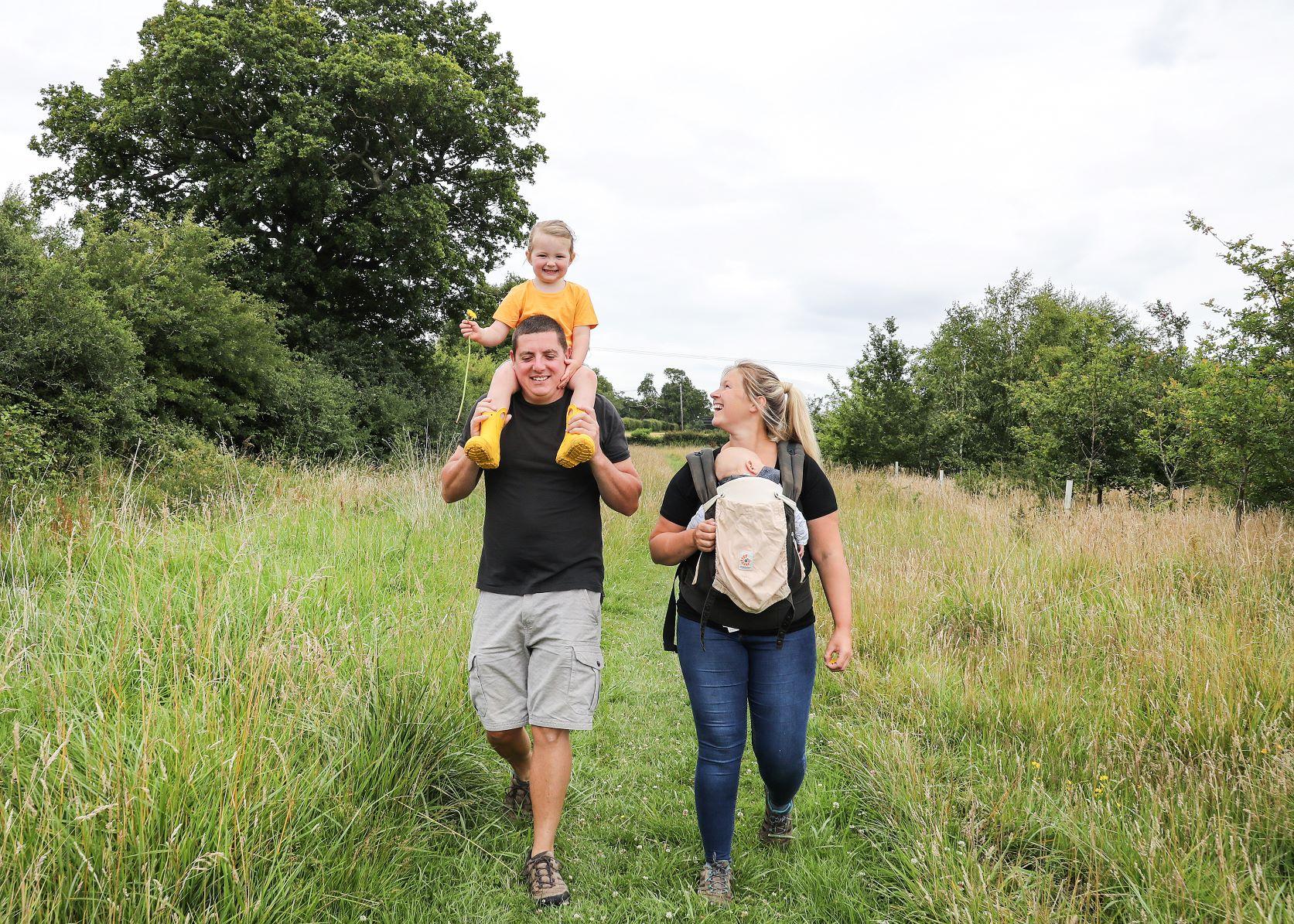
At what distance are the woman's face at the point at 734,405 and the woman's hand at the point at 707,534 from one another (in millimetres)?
414

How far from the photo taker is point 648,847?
299cm

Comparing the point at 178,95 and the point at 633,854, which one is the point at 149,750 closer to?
the point at 633,854

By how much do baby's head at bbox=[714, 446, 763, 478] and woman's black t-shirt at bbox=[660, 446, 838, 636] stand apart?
75 mm

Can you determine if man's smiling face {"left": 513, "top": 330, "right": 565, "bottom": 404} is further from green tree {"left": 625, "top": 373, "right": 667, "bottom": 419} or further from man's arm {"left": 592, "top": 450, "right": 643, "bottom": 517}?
green tree {"left": 625, "top": 373, "right": 667, "bottom": 419}

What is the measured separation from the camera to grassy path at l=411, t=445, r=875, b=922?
2551mm

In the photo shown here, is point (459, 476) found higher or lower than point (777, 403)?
lower

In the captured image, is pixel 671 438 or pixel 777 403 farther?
pixel 671 438

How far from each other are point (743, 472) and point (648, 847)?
5.57ft

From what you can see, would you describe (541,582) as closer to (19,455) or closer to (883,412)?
(19,455)

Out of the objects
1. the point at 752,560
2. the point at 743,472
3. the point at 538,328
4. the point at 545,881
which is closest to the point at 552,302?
the point at 538,328

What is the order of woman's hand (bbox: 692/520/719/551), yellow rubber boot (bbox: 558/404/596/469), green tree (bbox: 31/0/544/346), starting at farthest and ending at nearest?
green tree (bbox: 31/0/544/346) < yellow rubber boot (bbox: 558/404/596/469) < woman's hand (bbox: 692/520/719/551)

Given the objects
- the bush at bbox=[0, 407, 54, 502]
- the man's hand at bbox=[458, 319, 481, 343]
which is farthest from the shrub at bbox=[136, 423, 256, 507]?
the man's hand at bbox=[458, 319, 481, 343]

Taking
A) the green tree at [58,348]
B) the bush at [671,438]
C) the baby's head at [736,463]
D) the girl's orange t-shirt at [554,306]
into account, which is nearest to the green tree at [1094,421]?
the girl's orange t-shirt at [554,306]

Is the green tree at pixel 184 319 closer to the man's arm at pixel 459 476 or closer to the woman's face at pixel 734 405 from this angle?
the man's arm at pixel 459 476
